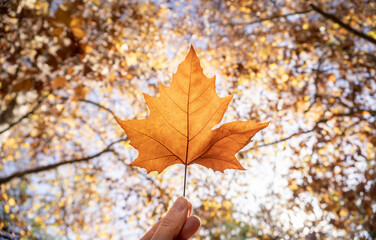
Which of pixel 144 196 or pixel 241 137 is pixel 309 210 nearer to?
pixel 144 196

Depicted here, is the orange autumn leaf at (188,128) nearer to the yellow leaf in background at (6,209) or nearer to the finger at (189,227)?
the finger at (189,227)

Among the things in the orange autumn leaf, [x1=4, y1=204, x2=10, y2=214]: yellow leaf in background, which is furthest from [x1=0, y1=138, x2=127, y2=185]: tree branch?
the orange autumn leaf

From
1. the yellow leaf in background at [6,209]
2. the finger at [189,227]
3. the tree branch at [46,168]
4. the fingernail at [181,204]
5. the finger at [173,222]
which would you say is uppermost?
the fingernail at [181,204]

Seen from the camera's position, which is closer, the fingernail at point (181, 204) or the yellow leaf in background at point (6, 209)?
the fingernail at point (181, 204)

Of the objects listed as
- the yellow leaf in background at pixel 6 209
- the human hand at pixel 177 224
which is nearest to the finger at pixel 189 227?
the human hand at pixel 177 224

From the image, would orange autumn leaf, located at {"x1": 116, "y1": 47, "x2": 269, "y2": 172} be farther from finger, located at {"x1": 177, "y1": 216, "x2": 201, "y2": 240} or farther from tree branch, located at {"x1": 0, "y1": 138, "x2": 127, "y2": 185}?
tree branch, located at {"x1": 0, "y1": 138, "x2": 127, "y2": 185}

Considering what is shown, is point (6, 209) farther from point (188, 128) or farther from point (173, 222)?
point (188, 128)

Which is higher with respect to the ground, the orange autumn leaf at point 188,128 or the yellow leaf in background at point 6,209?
the orange autumn leaf at point 188,128

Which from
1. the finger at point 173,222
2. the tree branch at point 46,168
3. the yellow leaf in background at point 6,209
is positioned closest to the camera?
the finger at point 173,222
